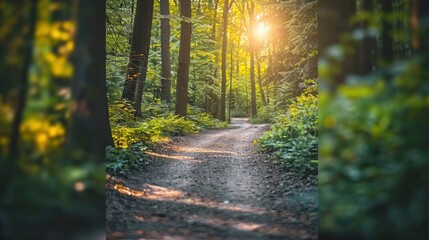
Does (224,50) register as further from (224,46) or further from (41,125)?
(41,125)

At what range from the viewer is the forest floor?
4.55m

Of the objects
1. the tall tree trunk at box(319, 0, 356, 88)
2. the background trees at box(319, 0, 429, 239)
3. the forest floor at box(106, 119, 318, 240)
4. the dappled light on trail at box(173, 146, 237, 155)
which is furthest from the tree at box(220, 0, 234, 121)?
the background trees at box(319, 0, 429, 239)

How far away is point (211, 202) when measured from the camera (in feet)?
19.6

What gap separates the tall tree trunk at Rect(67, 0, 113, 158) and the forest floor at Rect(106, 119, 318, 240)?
169 centimetres

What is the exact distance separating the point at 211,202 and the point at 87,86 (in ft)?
11.5

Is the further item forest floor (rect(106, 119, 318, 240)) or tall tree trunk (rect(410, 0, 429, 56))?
forest floor (rect(106, 119, 318, 240))

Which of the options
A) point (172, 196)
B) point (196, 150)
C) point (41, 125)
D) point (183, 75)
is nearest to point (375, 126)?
point (41, 125)

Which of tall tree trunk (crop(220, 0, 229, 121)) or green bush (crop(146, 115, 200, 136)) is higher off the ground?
tall tree trunk (crop(220, 0, 229, 121))

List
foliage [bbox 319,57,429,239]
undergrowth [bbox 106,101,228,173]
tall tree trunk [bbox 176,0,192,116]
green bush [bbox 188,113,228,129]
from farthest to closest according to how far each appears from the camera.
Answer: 1. green bush [bbox 188,113,228,129]
2. tall tree trunk [bbox 176,0,192,116]
3. undergrowth [bbox 106,101,228,173]
4. foliage [bbox 319,57,429,239]

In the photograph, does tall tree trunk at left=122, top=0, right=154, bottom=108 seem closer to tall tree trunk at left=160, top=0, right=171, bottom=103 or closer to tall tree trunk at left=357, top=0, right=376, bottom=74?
tall tree trunk at left=160, top=0, right=171, bottom=103

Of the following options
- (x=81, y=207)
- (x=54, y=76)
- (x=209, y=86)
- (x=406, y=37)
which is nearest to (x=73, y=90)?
(x=54, y=76)

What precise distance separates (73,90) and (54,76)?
191mm

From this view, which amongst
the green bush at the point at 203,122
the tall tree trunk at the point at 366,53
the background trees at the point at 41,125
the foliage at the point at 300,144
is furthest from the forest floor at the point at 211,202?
the green bush at the point at 203,122

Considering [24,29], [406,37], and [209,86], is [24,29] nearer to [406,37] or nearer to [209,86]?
[406,37]
